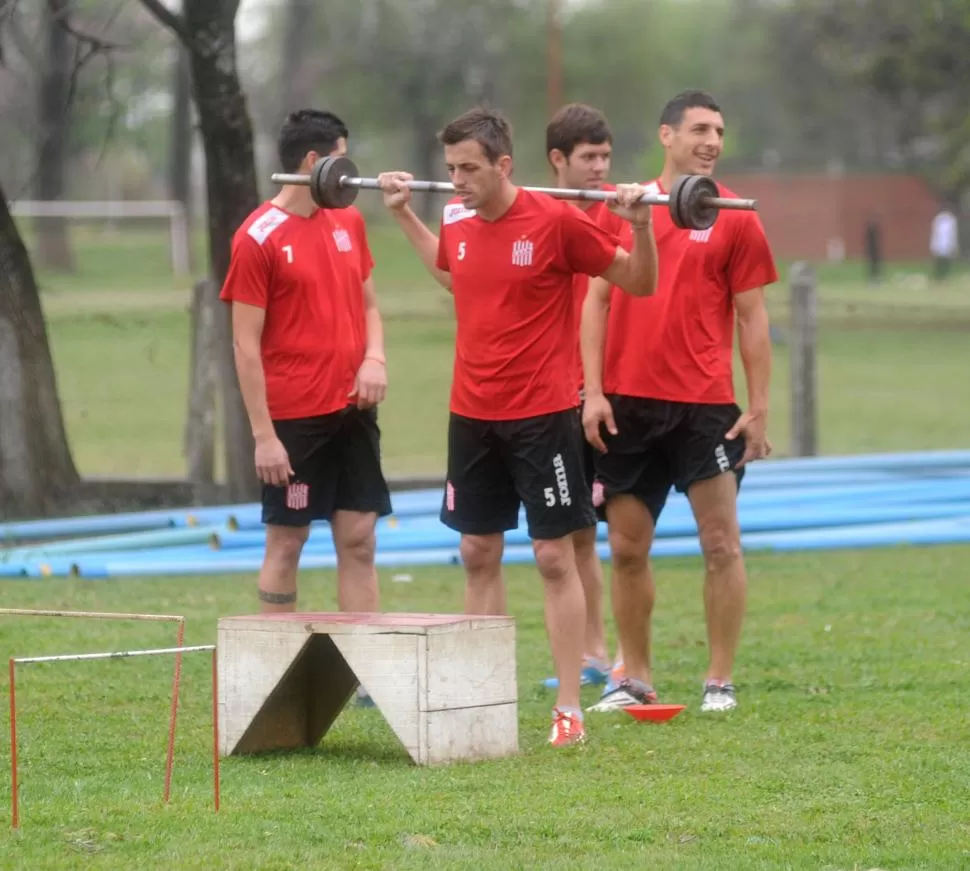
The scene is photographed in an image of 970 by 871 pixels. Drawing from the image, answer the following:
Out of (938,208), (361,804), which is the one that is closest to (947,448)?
(361,804)

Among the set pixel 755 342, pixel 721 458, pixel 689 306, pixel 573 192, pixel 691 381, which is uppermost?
pixel 573 192

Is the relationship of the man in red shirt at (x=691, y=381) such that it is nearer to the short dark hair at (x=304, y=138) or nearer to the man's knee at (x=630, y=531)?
the man's knee at (x=630, y=531)

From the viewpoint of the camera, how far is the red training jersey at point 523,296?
243 inches

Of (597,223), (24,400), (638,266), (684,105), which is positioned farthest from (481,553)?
(24,400)

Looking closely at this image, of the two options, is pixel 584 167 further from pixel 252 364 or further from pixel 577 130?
pixel 252 364

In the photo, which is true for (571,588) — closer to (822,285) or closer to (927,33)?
(927,33)

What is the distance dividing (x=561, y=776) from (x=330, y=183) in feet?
7.50

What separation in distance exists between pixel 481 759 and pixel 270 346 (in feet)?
6.10

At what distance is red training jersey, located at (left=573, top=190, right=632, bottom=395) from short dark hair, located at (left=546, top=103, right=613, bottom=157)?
23 centimetres

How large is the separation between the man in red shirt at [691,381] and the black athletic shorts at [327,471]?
85 centimetres

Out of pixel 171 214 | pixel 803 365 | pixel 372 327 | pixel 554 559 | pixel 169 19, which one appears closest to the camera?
pixel 554 559

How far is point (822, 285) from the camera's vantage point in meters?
44.0

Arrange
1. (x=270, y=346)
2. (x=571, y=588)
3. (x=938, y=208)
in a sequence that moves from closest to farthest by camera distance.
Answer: (x=571, y=588)
(x=270, y=346)
(x=938, y=208)

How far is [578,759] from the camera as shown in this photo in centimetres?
594
